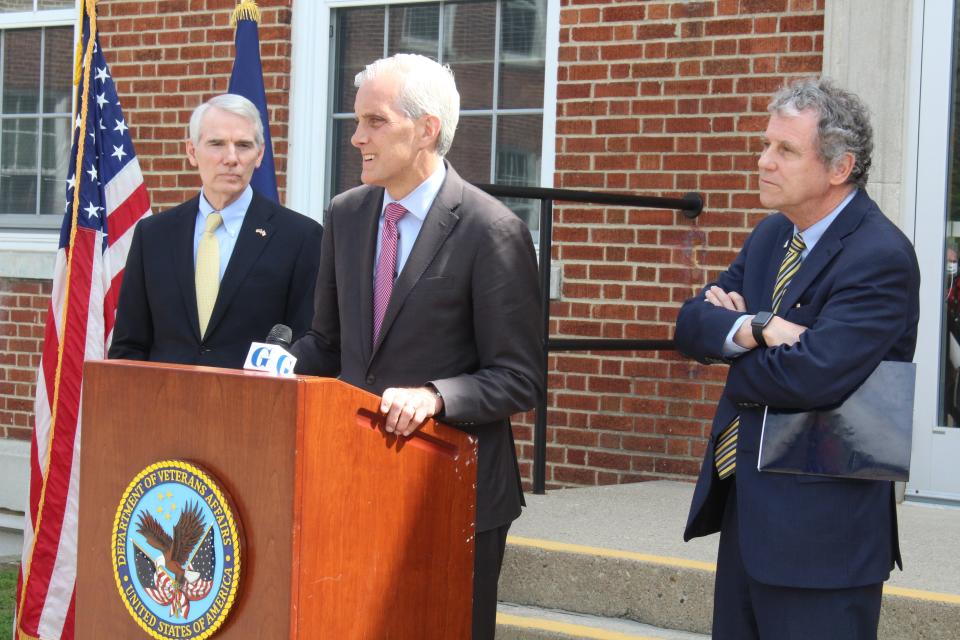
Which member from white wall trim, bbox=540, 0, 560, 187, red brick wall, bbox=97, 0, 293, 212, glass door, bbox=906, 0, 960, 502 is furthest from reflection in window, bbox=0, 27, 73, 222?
glass door, bbox=906, 0, 960, 502

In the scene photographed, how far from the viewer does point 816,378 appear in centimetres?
264

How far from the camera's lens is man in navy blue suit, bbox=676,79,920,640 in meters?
2.68

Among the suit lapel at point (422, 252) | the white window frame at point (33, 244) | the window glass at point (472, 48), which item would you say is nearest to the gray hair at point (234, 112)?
the suit lapel at point (422, 252)

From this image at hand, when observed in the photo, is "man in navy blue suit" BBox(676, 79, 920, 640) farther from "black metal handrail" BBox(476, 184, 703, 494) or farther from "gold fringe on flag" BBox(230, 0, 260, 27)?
"gold fringe on flag" BBox(230, 0, 260, 27)

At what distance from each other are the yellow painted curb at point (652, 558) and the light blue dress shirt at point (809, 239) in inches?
53.6

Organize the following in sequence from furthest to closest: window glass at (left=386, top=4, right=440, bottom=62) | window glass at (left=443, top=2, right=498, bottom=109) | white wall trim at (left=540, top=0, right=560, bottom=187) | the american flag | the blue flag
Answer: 1. window glass at (left=386, top=4, right=440, bottom=62)
2. window glass at (left=443, top=2, right=498, bottom=109)
3. white wall trim at (left=540, top=0, right=560, bottom=187)
4. the blue flag
5. the american flag

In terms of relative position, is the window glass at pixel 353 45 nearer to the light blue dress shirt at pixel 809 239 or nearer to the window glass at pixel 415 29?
the window glass at pixel 415 29

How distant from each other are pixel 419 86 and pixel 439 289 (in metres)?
0.41

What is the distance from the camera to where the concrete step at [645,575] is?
12.6 ft

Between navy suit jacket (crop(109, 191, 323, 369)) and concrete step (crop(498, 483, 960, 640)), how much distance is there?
126cm

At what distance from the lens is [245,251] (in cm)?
380

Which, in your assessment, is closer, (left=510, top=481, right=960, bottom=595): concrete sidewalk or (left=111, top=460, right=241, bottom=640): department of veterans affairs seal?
(left=111, top=460, right=241, bottom=640): department of veterans affairs seal

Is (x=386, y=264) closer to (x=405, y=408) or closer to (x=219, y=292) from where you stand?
(x=405, y=408)

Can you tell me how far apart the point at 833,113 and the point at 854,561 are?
35.7 inches
